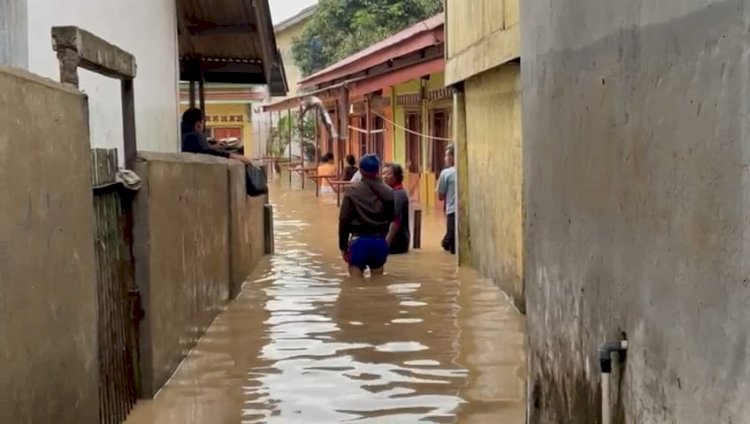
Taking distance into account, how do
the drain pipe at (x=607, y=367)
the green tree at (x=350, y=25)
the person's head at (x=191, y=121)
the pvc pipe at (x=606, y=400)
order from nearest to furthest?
1. the drain pipe at (x=607, y=367)
2. the pvc pipe at (x=606, y=400)
3. the person's head at (x=191, y=121)
4. the green tree at (x=350, y=25)

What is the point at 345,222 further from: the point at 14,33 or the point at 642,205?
the point at 642,205

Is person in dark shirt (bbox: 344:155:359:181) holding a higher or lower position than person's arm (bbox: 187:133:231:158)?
lower

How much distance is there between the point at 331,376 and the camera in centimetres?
795

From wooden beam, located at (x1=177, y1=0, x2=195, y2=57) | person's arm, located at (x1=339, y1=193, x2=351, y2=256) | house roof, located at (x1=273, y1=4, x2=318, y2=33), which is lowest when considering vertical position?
person's arm, located at (x1=339, y1=193, x2=351, y2=256)

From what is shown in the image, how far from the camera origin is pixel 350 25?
3959 centimetres

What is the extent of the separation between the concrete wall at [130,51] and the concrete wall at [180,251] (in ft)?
2.06

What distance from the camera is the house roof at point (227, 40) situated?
14.4m

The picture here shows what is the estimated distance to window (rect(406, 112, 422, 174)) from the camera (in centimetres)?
2556

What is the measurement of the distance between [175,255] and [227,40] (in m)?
8.60

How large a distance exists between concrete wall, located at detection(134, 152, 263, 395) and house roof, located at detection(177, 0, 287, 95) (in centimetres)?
298

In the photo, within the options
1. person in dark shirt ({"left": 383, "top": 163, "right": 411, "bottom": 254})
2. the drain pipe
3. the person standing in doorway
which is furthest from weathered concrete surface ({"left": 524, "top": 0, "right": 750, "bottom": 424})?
person in dark shirt ({"left": 383, "top": 163, "right": 411, "bottom": 254})

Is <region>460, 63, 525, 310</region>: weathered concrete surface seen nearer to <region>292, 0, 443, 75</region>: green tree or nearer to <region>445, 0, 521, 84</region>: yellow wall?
<region>445, 0, 521, 84</region>: yellow wall

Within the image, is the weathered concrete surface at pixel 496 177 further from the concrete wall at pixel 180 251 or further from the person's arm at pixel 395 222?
the concrete wall at pixel 180 251

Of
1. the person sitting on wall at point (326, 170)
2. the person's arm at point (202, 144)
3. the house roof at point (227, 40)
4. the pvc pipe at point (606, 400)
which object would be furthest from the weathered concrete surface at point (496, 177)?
the person sitting on wall at point (326, 170)
